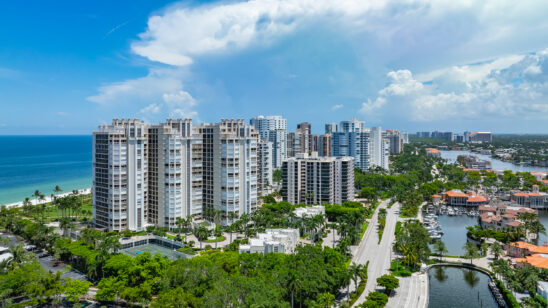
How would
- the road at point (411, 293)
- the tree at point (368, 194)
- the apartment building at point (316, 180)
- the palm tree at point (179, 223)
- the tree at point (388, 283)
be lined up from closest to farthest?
1. the road at point (411, 293)
2. the tree at point (388, 283)
3. the palm tree at point (179, 223)
4. the apartment building at point (316, 180)
5. the tree at point (368, 194)

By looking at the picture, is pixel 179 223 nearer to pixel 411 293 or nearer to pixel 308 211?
pixel 308 211

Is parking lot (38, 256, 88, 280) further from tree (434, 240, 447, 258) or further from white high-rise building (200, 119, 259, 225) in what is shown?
A: tree (434, 240, 447, 258)

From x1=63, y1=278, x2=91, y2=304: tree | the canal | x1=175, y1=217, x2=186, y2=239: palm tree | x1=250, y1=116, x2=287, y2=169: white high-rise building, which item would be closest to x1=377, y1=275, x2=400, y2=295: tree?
the canal

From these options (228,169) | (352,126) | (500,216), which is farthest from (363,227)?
(352,126)

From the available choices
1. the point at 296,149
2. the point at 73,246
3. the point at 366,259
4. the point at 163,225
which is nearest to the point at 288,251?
the point at 366,259

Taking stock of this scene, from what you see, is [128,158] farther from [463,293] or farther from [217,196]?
[463,293]

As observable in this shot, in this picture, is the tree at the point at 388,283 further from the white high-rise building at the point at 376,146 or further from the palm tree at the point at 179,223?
the white high-rise building at the point at 376,146

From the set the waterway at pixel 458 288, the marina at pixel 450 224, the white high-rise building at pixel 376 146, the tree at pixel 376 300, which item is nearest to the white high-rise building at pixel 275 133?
the white high-rise building at pixel 376 146
